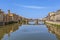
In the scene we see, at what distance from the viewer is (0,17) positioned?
8906 centimetres

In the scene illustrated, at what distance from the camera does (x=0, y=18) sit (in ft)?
293

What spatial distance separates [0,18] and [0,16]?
1.07 metres

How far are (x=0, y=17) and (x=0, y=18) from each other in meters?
0.54

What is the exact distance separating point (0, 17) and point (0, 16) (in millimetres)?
592

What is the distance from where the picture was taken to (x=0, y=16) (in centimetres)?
8931
